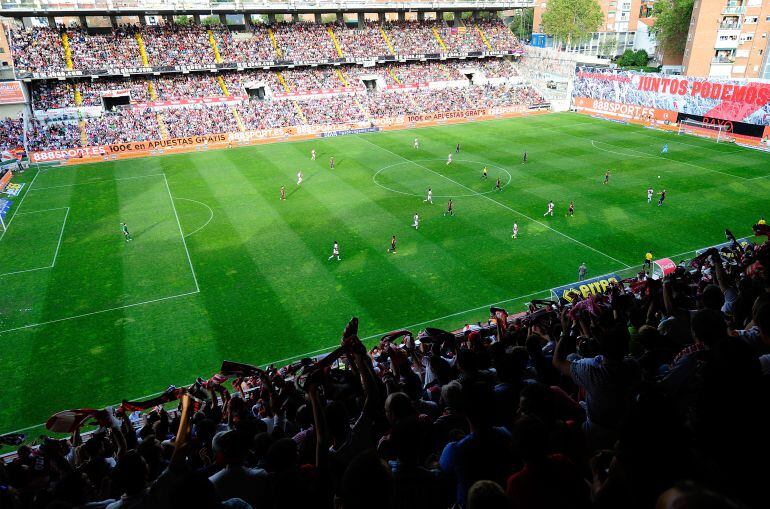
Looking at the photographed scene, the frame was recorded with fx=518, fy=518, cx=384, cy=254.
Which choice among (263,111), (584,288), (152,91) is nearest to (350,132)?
(263,111)

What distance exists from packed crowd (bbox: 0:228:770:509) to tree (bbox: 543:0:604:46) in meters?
99.6

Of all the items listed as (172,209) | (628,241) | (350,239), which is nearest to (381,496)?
(350,239)

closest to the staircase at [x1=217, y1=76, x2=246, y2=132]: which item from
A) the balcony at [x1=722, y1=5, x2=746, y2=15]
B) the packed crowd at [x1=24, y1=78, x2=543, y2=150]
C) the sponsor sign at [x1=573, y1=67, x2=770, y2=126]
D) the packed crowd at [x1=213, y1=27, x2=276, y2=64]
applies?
the packed crowd at [x1=24, y1=78, x2=543, y2=150]

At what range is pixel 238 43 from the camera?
211 feet

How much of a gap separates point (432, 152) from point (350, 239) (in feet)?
71.7

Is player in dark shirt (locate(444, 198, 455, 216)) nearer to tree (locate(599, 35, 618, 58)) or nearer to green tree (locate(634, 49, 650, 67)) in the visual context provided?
green tree (locate(634, 49, 650, 67))

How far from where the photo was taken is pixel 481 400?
4.41 metres

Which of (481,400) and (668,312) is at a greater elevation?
(481,400)

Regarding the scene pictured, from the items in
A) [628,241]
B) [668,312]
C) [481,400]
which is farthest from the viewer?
[628,241]

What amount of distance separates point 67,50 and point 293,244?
149 ft

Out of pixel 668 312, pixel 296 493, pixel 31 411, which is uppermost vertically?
pixel 296 493

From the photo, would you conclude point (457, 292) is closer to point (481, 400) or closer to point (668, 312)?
point (668, 312)

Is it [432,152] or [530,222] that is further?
[432,152]

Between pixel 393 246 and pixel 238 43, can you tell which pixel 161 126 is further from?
pixel 393 246
